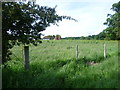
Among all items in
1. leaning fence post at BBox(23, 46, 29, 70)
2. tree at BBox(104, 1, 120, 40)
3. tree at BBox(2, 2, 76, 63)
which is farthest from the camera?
tree at BBox(104, 1, 120, 40)

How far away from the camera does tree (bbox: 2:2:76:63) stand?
494cm

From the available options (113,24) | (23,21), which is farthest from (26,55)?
(113,24)

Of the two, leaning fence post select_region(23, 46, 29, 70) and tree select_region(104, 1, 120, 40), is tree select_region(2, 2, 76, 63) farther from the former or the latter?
tree select_region(104, 1, 120, 40)

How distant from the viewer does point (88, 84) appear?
5.21m

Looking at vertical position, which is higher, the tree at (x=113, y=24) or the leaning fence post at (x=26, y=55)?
the tree at (x=113, y=24)

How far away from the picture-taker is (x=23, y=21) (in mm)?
5113

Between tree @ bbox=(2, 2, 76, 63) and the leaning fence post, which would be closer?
tree @ bbox=(2, 2, 76, 63)

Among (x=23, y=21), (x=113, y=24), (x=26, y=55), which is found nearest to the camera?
(x=23, y=21)

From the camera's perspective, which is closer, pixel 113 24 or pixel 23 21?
pixel 23 21

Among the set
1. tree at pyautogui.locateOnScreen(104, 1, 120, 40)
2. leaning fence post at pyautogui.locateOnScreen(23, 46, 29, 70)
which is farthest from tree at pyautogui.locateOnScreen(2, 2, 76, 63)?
tree at pyautogui.locateOnScreen(104, 1, 120, 40)

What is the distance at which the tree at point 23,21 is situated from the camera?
4941 millimetres

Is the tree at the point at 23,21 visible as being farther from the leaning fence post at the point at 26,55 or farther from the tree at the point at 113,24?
the tree at the point at 113,24

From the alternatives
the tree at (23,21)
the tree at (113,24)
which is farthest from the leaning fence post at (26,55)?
the tree at (113,24)

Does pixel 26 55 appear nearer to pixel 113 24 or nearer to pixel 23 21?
pixel 23 21
